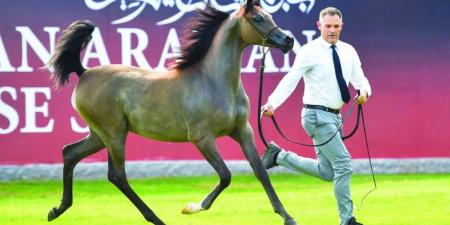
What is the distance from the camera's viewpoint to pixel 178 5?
13.4 metres

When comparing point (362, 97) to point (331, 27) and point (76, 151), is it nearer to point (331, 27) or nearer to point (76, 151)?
point (331, 27)

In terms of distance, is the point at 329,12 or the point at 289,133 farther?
the point at 289,133

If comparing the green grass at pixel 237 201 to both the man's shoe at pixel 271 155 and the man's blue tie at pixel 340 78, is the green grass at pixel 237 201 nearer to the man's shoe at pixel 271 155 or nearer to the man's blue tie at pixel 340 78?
the man's shoe at pixel 271 155

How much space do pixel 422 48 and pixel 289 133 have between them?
2.03 m

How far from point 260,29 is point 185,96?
0.81m

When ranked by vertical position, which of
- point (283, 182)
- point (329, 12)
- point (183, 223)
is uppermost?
point (329, 12)

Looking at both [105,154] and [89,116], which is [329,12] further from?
[105,154]

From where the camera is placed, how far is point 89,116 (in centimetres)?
941

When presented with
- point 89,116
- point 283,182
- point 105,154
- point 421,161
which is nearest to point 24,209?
point 89,116

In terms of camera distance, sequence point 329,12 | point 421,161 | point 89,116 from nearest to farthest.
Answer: point 329,12 → point 89,116 → point 421,161

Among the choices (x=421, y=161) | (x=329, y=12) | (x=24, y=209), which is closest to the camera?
(x=329, y=12)

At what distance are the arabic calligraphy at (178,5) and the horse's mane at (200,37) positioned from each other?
3.95m

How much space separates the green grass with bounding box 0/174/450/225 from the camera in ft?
31.9

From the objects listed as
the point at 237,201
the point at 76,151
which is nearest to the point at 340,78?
the point at 76,151
